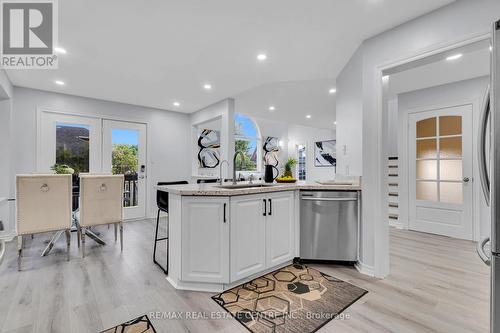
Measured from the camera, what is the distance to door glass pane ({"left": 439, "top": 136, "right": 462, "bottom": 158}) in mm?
3756

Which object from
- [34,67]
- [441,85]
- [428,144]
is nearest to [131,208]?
[34,67]

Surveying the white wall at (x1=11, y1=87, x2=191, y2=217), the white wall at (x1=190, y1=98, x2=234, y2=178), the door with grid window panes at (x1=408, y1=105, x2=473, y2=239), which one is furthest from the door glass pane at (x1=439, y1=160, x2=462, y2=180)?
the white wall at (x1=11, y1=87, x2=191, y2=217)

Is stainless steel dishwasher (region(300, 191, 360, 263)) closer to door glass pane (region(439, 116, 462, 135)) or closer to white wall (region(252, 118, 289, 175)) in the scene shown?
door glass pane (region(439, 116, 462, 135))

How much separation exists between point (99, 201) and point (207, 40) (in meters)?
2.46

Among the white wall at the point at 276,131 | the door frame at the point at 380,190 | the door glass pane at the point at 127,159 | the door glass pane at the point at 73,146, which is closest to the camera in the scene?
the door frame at the point at 380,190

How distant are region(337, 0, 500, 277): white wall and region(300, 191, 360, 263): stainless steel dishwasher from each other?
0.11 m

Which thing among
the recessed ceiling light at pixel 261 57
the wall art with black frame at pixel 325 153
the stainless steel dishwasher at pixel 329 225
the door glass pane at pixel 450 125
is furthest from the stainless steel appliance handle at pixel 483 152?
the wall art with black frame at pixel 325 153

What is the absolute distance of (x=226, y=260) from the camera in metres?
2.09

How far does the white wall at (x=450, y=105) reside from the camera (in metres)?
3.50

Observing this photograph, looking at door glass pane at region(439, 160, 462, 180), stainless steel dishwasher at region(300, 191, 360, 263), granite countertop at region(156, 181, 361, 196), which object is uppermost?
door glass pane at region(439, 160, 462, 180)

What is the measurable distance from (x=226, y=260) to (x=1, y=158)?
421 cm

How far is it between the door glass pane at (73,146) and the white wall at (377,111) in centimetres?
484

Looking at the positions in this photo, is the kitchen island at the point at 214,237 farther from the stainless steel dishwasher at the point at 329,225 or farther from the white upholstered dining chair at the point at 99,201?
the white upholstered dining chair at the point at 99,201

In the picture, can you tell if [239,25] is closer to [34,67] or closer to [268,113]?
[34,67]
